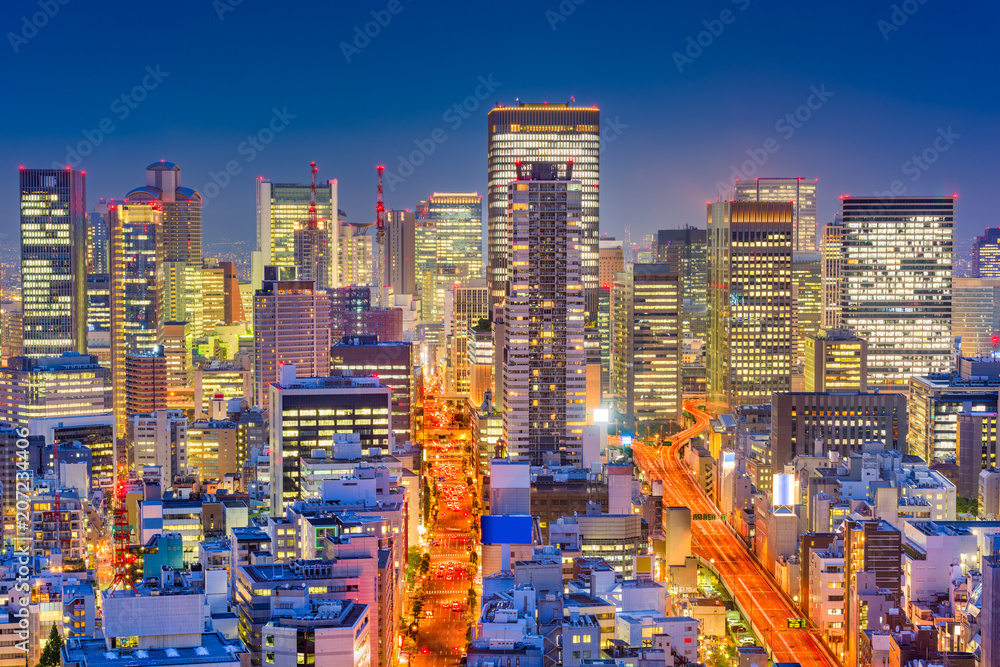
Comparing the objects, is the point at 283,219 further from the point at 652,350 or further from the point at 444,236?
the point at 652,350

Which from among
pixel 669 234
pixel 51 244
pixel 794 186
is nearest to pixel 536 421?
pixel 51 244

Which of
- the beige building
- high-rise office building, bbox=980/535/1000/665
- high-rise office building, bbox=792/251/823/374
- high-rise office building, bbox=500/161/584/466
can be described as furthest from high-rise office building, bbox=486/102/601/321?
high-rise office building, bbox=980/535/1000/665

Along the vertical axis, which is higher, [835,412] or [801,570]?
[835,412]

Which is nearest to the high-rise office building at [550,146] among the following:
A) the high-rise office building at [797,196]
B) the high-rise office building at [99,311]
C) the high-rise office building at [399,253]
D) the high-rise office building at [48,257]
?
the high-rise office building at [99,311]

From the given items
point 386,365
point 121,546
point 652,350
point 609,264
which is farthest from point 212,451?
point 609,264

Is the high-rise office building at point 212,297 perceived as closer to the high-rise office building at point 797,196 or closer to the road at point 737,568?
the high-rise office building at point 797,196

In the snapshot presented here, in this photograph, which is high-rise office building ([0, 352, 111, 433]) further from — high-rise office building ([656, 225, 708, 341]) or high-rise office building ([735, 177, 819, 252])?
high-rise office building ([735, 177, 819, 252])

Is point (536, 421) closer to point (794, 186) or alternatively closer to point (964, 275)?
point (964, 275)
